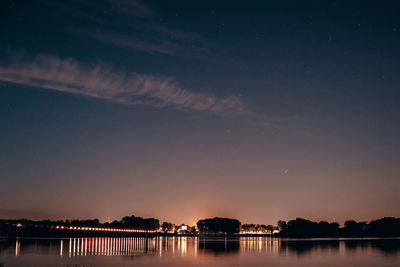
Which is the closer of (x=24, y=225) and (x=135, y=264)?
(x=135, y=264)

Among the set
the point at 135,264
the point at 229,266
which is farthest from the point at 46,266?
the point at 229,266

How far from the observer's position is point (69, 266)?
44.8m

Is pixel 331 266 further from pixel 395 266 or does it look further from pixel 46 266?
pixel 46 266

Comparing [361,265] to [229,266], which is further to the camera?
[361,265]

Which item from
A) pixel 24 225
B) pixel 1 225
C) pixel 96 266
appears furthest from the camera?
pixel 24 225

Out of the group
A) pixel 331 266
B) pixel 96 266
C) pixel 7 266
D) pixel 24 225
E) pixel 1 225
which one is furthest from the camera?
pixel 24 225

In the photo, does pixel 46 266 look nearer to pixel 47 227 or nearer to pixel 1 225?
pixel 1 225

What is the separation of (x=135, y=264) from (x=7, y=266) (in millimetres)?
14962

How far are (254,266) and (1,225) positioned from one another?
14093cm

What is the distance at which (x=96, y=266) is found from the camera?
4644 cm

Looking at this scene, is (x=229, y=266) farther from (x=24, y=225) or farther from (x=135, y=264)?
(x=24, y=225)

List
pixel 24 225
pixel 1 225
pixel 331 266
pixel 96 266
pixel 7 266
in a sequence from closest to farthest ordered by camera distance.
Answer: pixel 7 266
pixel 96 266
pixel 331 266
pixel 1 225
pixel 24 225

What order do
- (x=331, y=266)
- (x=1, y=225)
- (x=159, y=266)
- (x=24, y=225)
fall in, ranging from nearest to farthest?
(x=159, y=266) < (x=331, y=266) < (x=1, y=225) < (x=24, y=225)

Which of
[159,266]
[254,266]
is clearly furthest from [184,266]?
[254,266]
